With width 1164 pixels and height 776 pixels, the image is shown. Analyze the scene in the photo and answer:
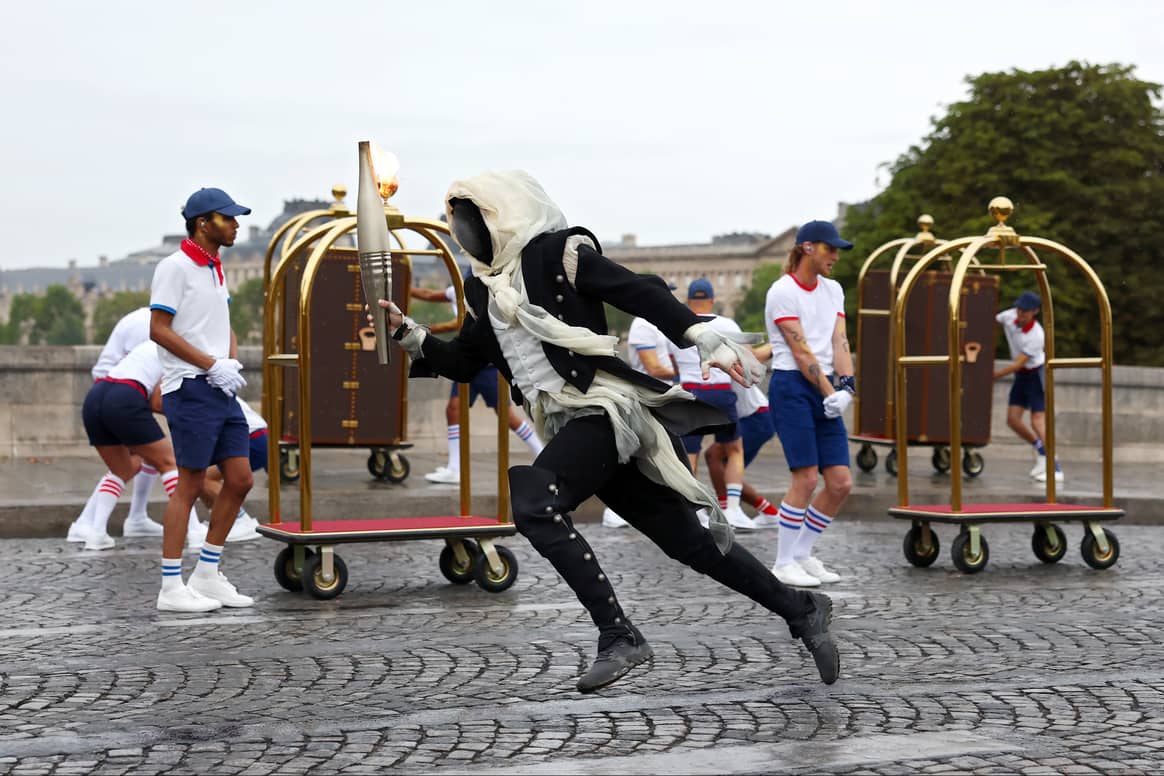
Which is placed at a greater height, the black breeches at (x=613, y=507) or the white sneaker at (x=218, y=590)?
the black breeches at (x=613, y=507)

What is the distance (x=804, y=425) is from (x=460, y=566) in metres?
1.67

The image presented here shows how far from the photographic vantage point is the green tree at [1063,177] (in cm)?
4331

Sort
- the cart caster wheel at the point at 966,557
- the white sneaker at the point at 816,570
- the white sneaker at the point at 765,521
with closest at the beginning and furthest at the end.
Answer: the white sneaker at the point at 816,570, the cart caster wheel at the point at 966,557, the white sneaker at the point at 765,521

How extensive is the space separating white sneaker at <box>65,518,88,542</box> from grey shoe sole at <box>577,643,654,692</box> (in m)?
5.53

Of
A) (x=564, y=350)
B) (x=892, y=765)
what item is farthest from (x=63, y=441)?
(x=892, y=765)

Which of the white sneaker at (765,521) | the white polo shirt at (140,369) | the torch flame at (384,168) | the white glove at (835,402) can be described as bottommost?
the white sneaker at (765,521)

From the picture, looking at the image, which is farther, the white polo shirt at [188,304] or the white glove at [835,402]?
the white glove at [835,402]

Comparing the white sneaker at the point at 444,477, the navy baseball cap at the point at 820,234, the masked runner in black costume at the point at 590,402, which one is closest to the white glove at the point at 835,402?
the navy baseball cap at the point at 820,234

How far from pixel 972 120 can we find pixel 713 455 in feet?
118

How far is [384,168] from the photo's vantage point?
6895 millimetres

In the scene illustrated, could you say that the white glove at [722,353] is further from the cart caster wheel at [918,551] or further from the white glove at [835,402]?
the cart caster wheel at [918,551]

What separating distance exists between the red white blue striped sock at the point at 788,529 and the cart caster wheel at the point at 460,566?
1420 mm

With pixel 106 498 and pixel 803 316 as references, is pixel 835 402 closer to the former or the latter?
pixel 803 316

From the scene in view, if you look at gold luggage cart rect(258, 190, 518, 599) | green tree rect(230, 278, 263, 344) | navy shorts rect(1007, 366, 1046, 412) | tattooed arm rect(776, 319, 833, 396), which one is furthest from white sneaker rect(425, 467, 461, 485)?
green tree rect(230, 278, 263, 344)
